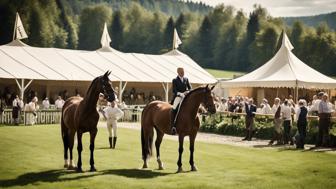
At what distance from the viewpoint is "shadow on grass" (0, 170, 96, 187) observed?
33.4ft

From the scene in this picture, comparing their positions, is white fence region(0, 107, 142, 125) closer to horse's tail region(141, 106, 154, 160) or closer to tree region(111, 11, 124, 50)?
horse's tail region(141, 106, 154, 160)

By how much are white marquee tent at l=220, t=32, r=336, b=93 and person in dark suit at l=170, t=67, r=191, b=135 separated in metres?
18.2

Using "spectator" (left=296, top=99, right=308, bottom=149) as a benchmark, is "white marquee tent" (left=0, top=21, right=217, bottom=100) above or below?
above

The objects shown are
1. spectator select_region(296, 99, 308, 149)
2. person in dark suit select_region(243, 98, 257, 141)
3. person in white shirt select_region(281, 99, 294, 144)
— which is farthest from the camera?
person in dark suit select_region(243, 98, 257, 141)

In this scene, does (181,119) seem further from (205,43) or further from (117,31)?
(117,31)

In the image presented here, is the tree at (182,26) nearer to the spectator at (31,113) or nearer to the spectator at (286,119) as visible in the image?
the spectator at (31,113)

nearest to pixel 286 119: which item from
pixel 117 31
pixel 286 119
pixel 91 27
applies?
pixel 286 119

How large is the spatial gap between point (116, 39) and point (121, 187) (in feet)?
327

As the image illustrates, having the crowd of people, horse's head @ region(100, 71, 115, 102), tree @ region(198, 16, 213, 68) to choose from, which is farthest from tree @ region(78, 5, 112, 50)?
horse's head @ region(100, 71, 115, 102)

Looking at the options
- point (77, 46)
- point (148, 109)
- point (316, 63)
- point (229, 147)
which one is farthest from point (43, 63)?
point (77, 46)

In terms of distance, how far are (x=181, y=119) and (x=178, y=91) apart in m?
0.93

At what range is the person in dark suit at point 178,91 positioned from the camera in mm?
12727

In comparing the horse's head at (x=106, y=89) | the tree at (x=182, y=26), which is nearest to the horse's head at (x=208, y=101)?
the horse's head at (x=106, y=89)

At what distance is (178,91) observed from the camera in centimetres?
1315
